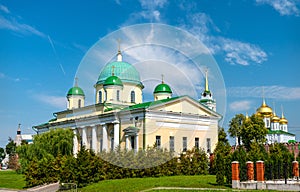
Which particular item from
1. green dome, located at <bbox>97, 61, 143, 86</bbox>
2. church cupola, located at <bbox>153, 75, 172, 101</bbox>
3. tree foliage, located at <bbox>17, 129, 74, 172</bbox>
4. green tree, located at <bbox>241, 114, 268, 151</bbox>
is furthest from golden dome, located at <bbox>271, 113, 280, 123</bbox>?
tree foliage, located at <bbox>17, 129, 74, 172</bbox>

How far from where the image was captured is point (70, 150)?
130 ft

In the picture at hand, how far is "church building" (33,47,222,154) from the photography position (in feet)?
131

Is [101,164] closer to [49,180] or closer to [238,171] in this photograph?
[49,180]

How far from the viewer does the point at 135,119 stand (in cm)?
4062

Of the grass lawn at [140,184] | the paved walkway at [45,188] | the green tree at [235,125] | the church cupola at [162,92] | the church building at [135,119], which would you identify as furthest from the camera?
the green tree at [235,125]

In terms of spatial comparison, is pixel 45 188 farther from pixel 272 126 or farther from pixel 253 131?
pixel 272 126

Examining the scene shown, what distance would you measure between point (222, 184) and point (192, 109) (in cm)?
2038

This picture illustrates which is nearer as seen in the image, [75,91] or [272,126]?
[75,91]

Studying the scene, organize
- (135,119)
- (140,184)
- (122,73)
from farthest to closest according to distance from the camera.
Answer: (122,73) < (135,119) < (140,184)

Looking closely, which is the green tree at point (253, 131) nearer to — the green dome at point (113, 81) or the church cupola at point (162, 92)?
the church cupola at point (162, 92)

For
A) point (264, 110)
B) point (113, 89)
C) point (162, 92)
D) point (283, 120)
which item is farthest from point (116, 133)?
point (283, 120)

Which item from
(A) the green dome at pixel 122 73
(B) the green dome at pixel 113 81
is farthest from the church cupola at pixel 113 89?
(A) the green dome at pixel 122 73

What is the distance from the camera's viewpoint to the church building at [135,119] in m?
39.8

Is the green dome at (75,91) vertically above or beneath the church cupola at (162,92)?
above
